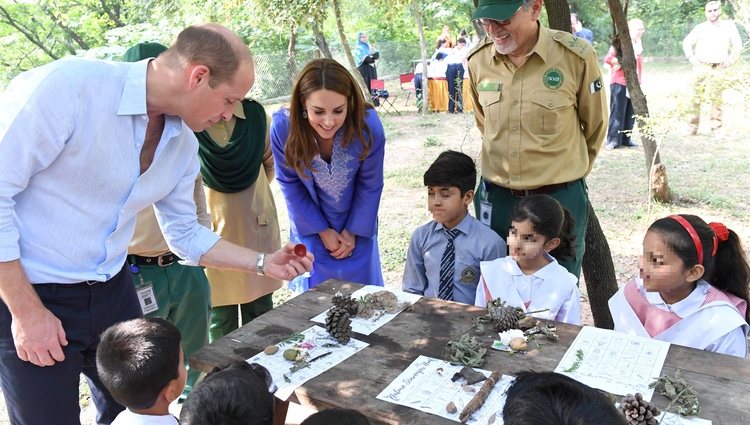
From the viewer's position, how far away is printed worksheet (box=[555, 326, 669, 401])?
186 centimetres

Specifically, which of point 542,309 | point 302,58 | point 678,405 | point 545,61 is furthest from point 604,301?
point 302,58

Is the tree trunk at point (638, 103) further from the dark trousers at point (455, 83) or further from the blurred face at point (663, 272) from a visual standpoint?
the dark trousers at point (455, 83)

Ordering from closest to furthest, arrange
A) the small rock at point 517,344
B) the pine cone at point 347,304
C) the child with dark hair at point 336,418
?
1. the child with dark hair at point 336,418
2. the small rock at point 517,344
3. the pine cone at point 347,304

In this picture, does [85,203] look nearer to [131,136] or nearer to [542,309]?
[131,136]

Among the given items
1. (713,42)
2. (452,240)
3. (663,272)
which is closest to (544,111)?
(452,240)

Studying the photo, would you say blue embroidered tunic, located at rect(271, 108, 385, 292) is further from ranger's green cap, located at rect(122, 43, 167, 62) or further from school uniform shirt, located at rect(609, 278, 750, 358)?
school uniform shirt, located at rect(609, 278, 750, 358)

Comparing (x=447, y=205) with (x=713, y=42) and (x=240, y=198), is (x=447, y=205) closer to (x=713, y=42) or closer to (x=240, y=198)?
(x=240, y=198)

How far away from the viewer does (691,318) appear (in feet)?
7.63

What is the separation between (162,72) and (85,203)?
0.47 metres

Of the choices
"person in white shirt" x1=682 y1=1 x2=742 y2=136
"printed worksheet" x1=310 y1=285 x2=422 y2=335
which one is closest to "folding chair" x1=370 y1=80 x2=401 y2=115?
"person in white shirt" x1=682 y1=1 x2=742 y2=136

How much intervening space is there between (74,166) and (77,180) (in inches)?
1.9

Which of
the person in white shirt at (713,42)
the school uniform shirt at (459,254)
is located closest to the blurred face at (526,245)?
the school uniform shirt at (459,254)

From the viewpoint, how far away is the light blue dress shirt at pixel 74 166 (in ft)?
5.49

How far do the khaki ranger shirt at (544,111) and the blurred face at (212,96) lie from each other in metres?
1.57
